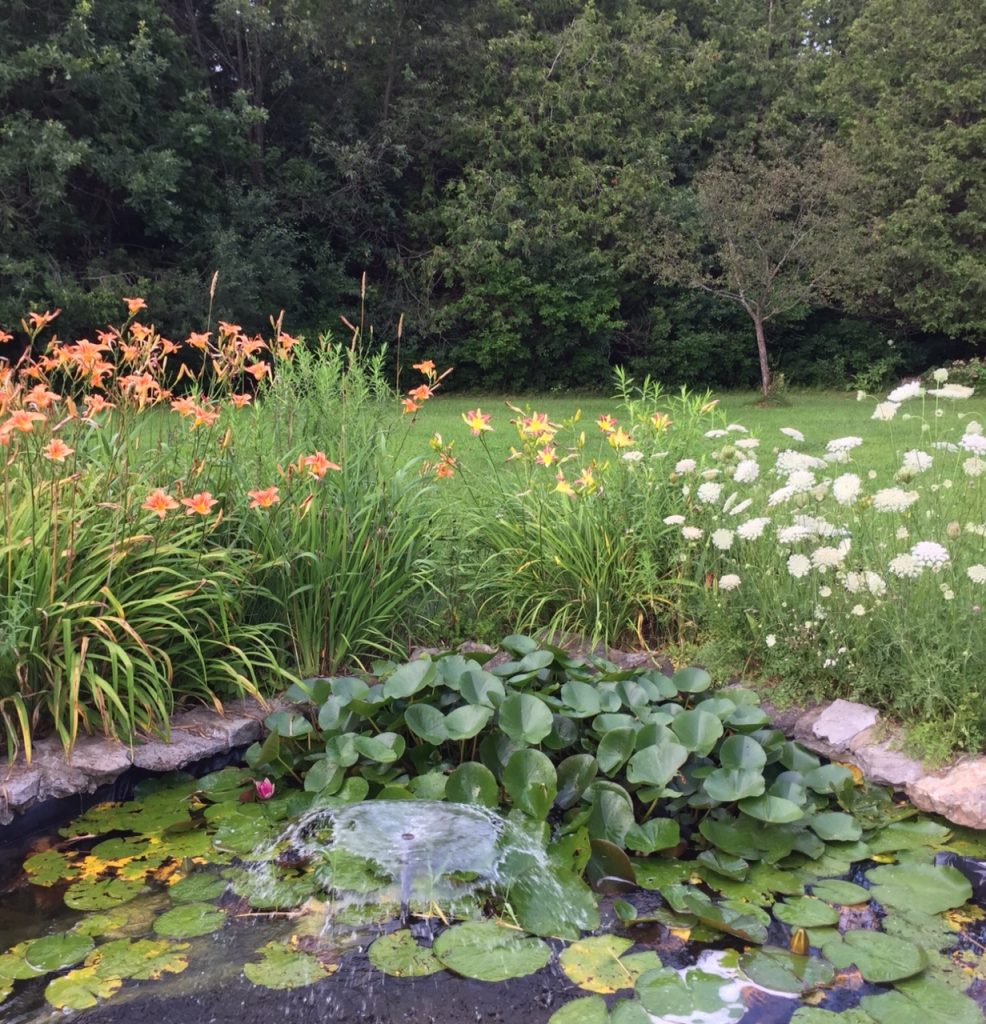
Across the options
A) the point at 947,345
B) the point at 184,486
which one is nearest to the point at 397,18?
the point at 947,345

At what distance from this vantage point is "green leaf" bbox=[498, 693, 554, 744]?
258cm

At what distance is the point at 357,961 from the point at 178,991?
373 mm

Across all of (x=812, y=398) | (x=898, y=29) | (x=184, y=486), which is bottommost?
(x=812, y=398)

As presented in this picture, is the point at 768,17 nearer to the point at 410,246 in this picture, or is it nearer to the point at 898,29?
the point at 898,29

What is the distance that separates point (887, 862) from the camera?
237cm

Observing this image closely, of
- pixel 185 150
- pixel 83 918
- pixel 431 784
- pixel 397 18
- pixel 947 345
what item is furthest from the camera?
pixel 947 345

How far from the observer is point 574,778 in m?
2.54

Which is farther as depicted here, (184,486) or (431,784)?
(184,486)

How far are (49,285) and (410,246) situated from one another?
23.9 ft

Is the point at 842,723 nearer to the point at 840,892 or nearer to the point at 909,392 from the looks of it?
the point at 840,892

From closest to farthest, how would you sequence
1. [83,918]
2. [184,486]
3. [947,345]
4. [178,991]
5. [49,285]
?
1. [178,991]
2. [83,918]
3. [184,486]
4. [49,285]
5. [947,345]

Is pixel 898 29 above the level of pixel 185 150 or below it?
above

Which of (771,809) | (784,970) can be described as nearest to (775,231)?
(771,809)

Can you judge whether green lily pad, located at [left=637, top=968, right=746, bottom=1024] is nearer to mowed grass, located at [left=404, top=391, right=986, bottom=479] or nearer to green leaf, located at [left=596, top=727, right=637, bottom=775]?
green leaf, located at [left=596, top=727, right=637, bottom=775]
